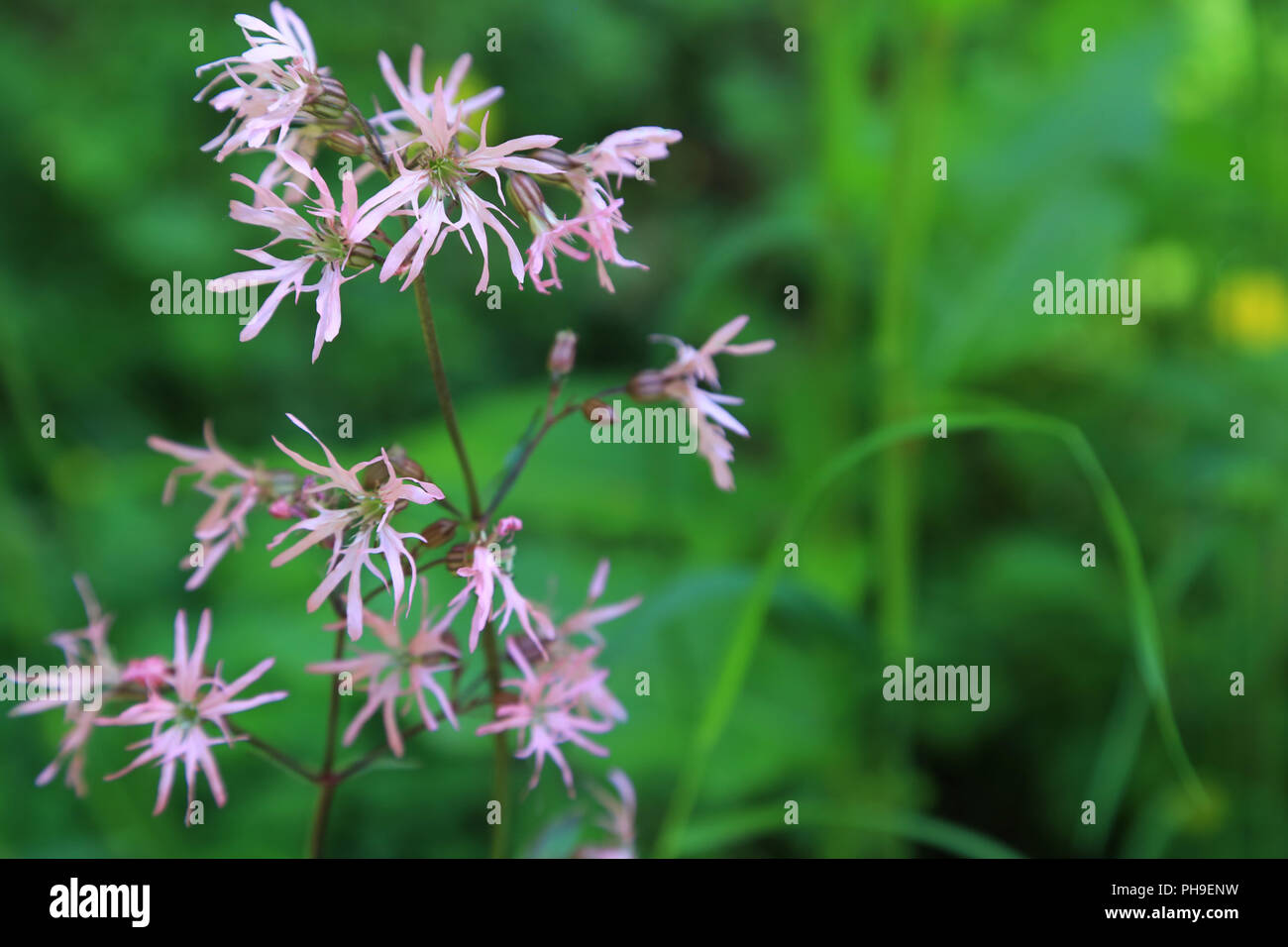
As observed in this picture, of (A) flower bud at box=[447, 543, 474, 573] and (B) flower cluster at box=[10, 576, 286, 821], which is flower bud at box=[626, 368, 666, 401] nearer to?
(A) flower bud at box=[447, 543, 474, 573]

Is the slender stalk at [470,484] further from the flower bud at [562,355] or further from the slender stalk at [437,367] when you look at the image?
the flower bud at [562,355]

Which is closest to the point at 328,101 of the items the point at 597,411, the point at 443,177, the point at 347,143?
the point at 347,143

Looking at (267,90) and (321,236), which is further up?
(267,90)

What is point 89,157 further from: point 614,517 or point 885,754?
point 885,754

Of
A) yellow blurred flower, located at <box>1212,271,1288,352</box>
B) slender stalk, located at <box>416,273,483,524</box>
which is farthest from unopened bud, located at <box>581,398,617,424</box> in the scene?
yellow blurred flower, located at <box>1212,271,1288,352</box>

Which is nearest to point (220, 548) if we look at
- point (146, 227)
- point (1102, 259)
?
point (1102, 259)

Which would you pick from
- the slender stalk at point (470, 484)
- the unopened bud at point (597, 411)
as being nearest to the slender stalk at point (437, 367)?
the slender stalk at point (470, 484)

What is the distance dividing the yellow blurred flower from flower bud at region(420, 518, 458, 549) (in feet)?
8.04

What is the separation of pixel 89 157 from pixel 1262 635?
333 centimetres

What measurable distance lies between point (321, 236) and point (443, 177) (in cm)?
14

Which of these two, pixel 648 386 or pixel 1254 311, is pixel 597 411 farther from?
pixel 1254 311

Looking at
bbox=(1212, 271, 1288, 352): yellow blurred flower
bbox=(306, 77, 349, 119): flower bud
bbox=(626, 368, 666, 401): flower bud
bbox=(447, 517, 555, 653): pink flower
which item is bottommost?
bbox=(447, 517, 555, 653): pink flower

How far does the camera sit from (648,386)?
51.6 inches

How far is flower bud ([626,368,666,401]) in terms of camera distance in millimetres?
1303
